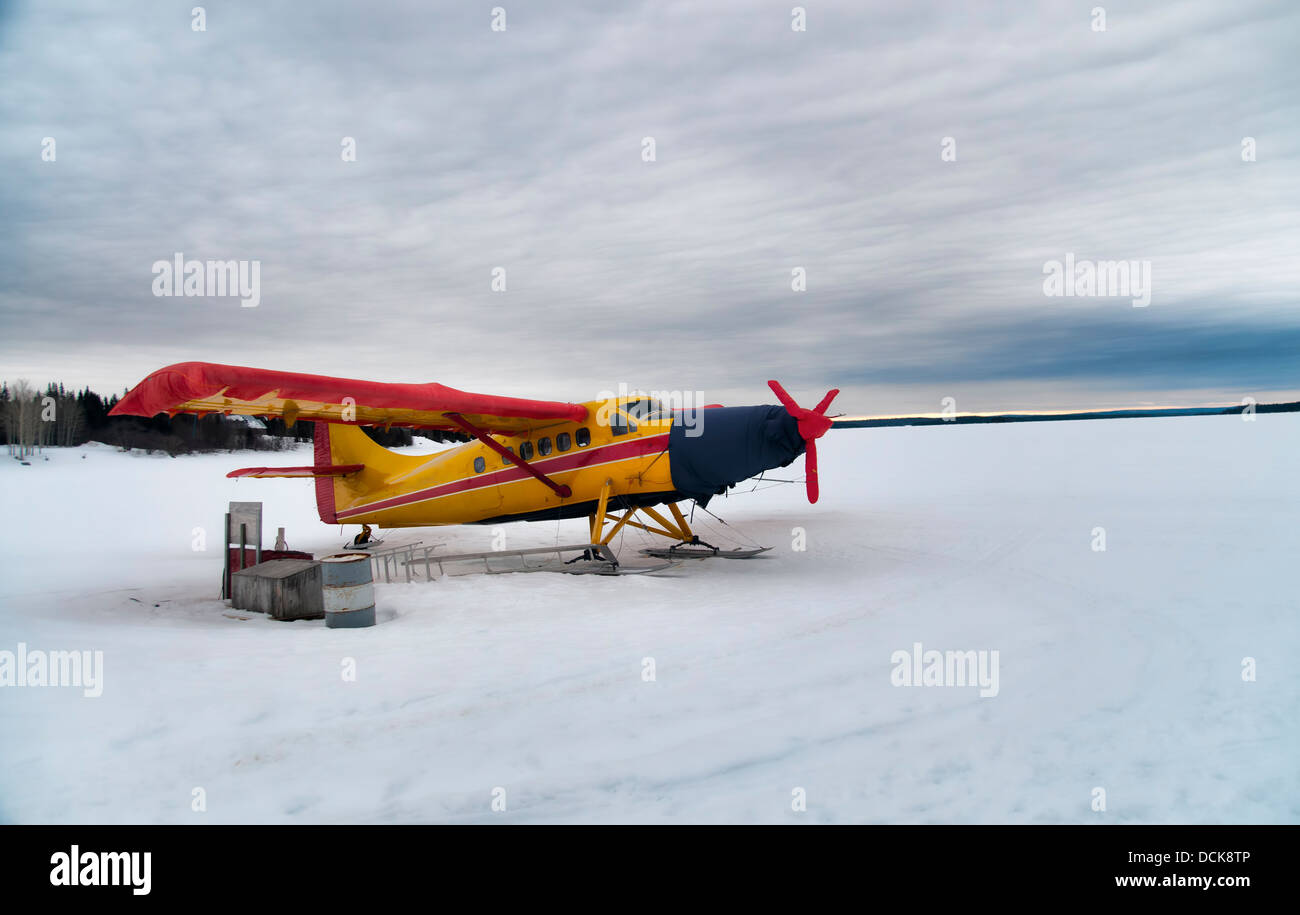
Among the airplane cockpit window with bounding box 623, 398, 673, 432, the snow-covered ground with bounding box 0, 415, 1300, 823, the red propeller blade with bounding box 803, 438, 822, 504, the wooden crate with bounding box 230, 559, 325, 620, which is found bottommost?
the snow-covered ground with bounding box 0, 415, 1300, 823

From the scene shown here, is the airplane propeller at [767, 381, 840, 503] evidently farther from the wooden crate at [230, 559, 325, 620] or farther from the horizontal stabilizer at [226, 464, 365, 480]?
the horizontal stabilizer at [226, 464, 365, 480]

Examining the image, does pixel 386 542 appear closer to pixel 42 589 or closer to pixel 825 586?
pixel 42 589

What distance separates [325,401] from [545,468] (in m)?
4.17

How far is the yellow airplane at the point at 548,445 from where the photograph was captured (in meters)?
10.2

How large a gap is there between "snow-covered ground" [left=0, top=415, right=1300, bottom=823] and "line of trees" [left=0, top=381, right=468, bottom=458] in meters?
44.3

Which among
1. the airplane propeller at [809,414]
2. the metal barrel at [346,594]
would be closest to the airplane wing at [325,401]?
the metal barrel at [346,594]

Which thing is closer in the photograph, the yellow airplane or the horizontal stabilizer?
the yellow airplane

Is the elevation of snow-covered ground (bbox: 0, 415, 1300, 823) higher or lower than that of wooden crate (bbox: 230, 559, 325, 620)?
lower

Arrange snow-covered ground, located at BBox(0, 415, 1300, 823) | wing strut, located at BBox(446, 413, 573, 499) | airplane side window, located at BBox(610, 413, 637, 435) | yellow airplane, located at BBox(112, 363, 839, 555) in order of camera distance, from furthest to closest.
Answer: wing strut, located at BBox(446, 413, 573, 499) → airplane side window, located at BBox(610, 413, 637, 435) → yellow airplane, located at BBox(112, 363, 839, 555) → snow-covered ground, located at BBox(0, 415, 1300, 823)

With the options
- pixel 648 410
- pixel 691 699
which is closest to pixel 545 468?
pixel 648 410

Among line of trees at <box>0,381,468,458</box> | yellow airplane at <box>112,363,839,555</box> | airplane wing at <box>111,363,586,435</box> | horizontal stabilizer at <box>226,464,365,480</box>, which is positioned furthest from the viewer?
line of trees at <box>0,381,468,458</box>

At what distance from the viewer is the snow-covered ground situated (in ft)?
14.0

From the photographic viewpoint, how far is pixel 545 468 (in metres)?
12.9

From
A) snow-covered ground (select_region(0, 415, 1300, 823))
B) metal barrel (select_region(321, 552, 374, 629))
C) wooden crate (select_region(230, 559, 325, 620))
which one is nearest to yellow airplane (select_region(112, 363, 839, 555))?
snow-covered ground (select_region(0, 415, 1300, 823))
